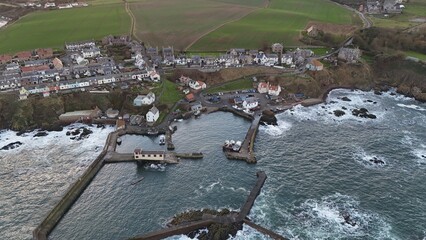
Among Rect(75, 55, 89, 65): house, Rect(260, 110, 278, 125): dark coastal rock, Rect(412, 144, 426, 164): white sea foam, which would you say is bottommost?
Rect(412, 144, 426, 164): white sea foam

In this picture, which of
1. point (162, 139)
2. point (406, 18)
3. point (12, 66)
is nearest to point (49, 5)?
point (12, 66)

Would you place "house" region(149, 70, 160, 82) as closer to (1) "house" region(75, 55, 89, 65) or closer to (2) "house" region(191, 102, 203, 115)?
Answer: (2) "house" region(191, 102, 203, 115)

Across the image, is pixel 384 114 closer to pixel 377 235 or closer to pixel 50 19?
pixel 377 235

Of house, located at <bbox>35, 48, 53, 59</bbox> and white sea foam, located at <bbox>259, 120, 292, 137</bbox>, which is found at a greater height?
house, located at <bbox>35, 48, 53, 59</bbox>

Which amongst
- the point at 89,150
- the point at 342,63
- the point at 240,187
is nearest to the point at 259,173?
the point at 240,187

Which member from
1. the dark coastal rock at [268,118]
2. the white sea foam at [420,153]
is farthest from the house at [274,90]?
the white sea foam at [420,153]

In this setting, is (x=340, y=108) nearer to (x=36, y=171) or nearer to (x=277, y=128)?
(x=277, y=128)

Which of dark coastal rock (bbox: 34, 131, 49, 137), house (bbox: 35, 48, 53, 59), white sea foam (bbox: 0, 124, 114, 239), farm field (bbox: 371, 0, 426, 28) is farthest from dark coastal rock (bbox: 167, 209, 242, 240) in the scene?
farm field (bbox: 371, 0, 426, 28)
